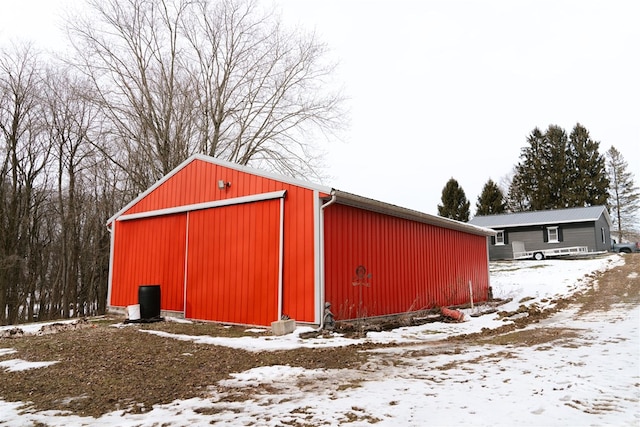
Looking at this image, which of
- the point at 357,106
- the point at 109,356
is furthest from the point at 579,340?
the point at 357,106

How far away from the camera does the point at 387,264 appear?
31.5 ft

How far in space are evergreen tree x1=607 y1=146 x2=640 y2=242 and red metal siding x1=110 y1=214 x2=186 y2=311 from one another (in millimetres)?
47415

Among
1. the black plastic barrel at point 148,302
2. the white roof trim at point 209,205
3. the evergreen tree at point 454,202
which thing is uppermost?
the evergreen tree at point 454,202

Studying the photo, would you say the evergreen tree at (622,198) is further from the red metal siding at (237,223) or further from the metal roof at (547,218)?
the red metal siding at (237,223)

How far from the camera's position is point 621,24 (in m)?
9.61

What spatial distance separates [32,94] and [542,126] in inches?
1840

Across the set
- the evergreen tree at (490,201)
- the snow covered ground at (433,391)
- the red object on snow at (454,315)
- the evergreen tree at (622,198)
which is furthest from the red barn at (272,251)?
the evergreen tree at (622,198)

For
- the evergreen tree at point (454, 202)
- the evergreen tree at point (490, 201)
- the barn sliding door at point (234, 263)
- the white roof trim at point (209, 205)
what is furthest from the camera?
the evergreen tree at point (490, 201)

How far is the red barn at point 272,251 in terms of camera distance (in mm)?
8305

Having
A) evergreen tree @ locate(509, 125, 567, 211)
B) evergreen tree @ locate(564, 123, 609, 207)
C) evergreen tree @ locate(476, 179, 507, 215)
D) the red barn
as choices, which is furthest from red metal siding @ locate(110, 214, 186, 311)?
evergreen tree @ locate(564, 123, 609, 207)

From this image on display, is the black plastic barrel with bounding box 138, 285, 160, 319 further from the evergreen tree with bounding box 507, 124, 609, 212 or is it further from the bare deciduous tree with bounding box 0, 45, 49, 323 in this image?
the evergreen tree with bounding box 507, 124, 609, 212

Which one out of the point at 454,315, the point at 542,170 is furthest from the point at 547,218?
the point at 454,315

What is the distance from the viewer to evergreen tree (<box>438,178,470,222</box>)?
39469 mm

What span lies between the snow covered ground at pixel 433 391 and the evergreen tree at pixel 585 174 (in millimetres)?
40245
